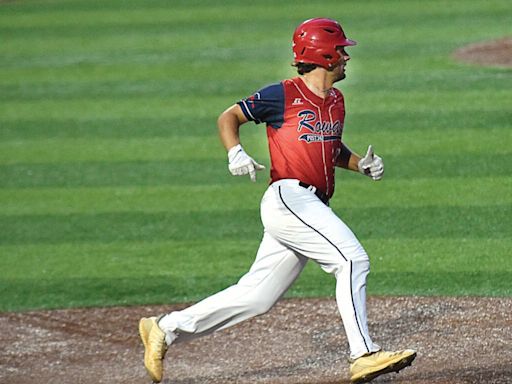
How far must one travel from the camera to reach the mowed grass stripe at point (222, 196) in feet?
32.8

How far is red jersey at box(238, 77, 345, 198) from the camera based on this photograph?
5984 millimetres

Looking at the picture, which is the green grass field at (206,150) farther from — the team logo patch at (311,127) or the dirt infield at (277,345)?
the team logo patch at (311,127)

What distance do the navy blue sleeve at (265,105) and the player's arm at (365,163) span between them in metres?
0.50

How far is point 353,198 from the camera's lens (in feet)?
33.6

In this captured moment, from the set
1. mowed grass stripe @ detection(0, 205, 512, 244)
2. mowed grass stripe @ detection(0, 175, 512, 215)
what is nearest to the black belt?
mowed grass stripe @ detection(0, 205, 512, 244)

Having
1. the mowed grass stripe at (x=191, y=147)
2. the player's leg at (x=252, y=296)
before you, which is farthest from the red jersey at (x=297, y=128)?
the mowed grass stripe at (x=191, y=147)

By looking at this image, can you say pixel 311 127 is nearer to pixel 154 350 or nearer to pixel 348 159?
pixel 348 159

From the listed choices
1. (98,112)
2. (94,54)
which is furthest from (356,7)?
(98,112)

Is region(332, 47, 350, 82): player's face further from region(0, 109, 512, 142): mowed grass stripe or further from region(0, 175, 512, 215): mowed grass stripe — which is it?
region(0, 109, 512, 142): mowed grass stripe

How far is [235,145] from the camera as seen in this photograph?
19.1 feet

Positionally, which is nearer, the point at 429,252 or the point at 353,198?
the point at 429,252

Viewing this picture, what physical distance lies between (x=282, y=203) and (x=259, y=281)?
0.43 meters

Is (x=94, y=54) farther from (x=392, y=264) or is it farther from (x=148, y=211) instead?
(x=392, y=264)

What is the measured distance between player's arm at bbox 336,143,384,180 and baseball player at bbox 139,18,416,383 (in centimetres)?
22
